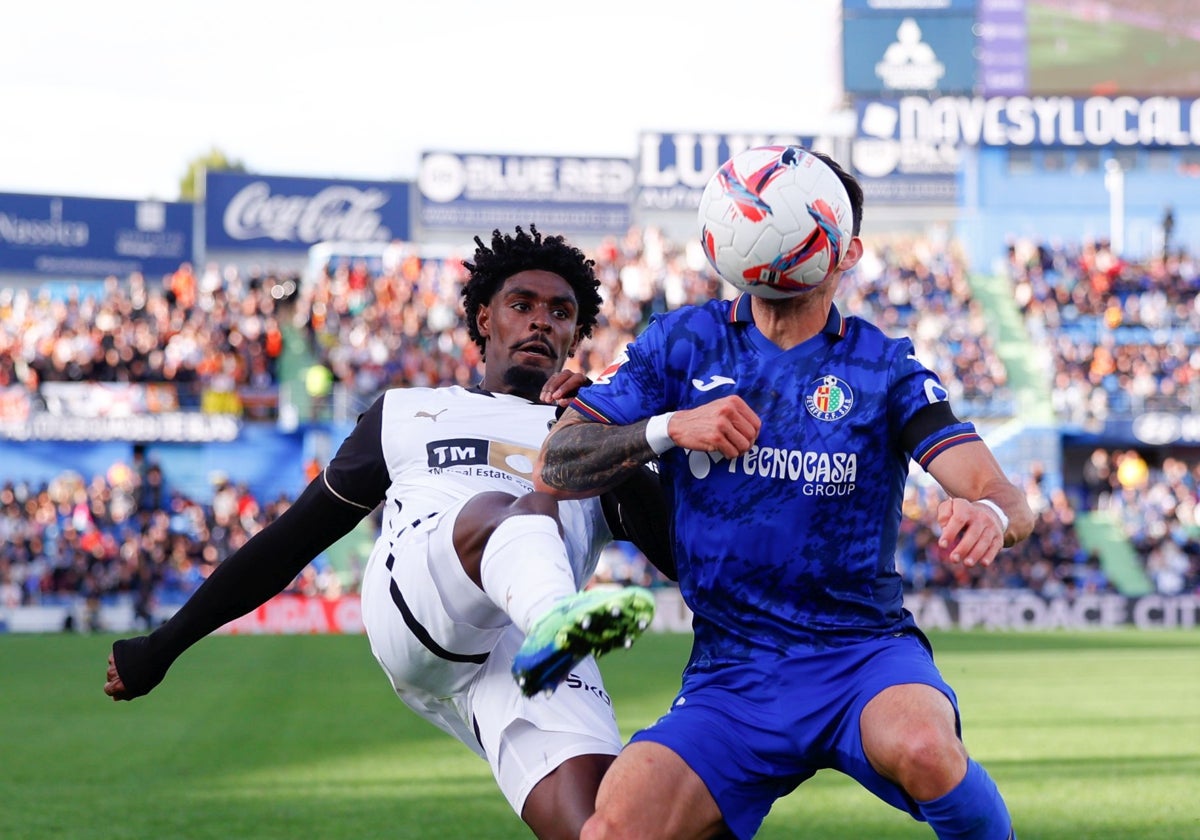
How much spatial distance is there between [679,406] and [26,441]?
3026 centimetres

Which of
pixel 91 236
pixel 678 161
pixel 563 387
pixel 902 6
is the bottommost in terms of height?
pixel 563 387

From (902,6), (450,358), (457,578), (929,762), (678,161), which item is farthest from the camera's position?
(678,161)

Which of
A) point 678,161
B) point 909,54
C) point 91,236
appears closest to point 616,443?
point 909,54

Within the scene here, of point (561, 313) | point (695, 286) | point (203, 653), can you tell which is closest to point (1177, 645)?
Result: point (203, 653)

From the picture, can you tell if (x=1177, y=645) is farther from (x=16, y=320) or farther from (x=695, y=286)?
(x=16, y=320)

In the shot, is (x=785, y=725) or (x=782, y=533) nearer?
(x=785, y=725)

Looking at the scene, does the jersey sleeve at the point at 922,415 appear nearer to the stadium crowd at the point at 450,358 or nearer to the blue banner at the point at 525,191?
the stadium crowd at the point at 450,358

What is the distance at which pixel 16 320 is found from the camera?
3506 cm

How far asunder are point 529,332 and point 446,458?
70cm

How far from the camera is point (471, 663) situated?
5281mm

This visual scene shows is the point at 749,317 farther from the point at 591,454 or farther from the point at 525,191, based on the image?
the point at 525,191

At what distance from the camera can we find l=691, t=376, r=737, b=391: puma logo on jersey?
4.68 m

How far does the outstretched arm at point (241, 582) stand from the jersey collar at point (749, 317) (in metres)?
1.85

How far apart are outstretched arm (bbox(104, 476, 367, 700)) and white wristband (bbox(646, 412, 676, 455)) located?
1.79 m
